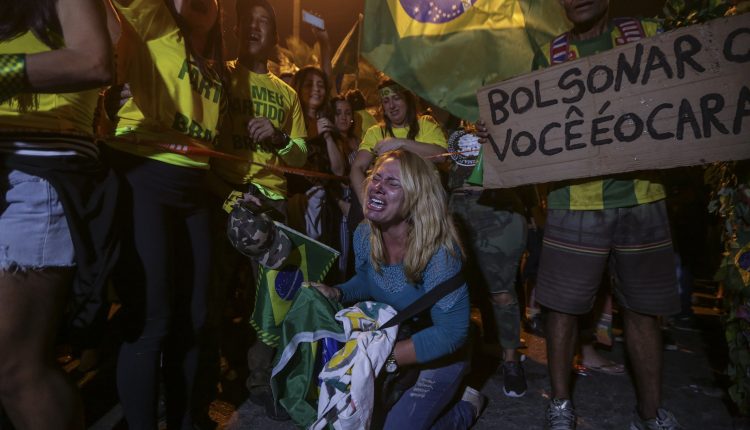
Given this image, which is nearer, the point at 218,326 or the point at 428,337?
the point at 428,337

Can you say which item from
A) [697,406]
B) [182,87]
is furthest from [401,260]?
[697,406]

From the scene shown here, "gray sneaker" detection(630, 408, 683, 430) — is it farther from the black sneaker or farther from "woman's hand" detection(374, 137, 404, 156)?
"woman's hand" detection(374, 137, 404, 156)

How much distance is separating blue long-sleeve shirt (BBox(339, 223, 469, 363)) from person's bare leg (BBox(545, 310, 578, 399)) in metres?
0.59

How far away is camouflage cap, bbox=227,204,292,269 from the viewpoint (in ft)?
7.11

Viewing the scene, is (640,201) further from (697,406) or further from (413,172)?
(697,406)

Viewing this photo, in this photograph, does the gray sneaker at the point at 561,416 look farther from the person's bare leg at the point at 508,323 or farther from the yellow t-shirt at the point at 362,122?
the yellow t-shirt at the point at 362,122

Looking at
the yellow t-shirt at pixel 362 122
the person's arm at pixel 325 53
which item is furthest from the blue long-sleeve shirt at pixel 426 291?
the person's arm at pixel 325 53

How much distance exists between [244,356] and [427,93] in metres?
2.34

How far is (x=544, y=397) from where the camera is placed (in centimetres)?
293

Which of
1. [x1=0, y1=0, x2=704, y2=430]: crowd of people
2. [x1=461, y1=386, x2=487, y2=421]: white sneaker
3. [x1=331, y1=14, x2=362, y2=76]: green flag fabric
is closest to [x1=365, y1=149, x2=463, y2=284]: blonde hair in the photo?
[x1=0, y1=0, x2=704, y2=430]: crowd of people

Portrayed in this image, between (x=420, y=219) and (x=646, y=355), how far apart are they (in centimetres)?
135

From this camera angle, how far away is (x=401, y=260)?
2361mm

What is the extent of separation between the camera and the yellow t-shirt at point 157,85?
6.09 ft

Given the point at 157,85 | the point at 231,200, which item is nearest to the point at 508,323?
the point at 231,200
